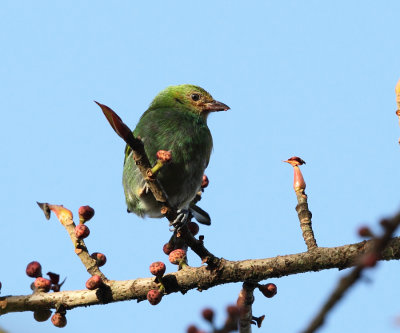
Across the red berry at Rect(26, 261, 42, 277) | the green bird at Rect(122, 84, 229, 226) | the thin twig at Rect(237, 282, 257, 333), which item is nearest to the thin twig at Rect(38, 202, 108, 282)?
the red berry at Rect(26, 261, 42, 277)

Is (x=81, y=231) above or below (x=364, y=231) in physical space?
above

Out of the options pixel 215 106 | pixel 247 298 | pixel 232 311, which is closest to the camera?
→ pixel 232 311

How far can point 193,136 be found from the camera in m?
4.79

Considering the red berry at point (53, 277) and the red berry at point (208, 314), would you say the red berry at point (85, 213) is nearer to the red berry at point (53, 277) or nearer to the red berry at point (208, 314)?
the red berry at point (53, 277)

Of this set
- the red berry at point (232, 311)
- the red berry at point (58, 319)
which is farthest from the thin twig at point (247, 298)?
the red berry at point (232, 311)

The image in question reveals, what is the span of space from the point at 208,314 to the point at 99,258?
6.48ft

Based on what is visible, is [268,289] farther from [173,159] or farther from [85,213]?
[173,159]

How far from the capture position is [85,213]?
10.6 feet

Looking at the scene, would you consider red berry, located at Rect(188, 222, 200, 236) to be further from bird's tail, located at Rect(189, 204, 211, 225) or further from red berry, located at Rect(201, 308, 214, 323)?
red berry, located at Rect(201, 308, 214, 323)

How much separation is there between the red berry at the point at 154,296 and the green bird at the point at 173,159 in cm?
122

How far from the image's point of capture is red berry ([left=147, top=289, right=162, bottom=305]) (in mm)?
2857

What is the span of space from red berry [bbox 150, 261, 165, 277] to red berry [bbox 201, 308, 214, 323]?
59.6 inches

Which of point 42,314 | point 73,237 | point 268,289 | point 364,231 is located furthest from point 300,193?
point 364,231

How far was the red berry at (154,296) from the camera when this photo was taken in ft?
9.37
